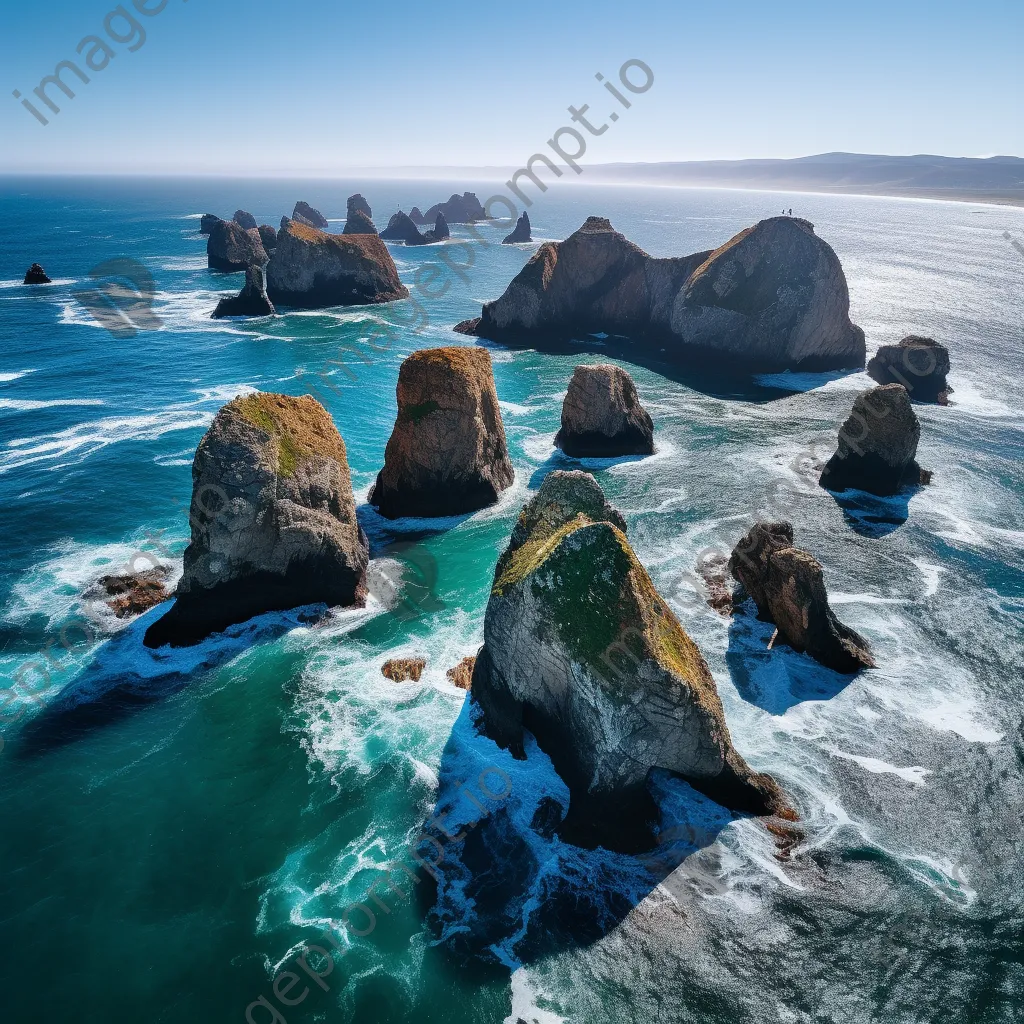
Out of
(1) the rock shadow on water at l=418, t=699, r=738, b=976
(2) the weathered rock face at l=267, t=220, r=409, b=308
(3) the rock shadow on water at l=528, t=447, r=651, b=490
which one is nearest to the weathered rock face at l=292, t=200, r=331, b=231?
(2) the weathered rock face at l=267, t=220, r=409, b=308

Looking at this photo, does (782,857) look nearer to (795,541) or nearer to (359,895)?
(359,895)

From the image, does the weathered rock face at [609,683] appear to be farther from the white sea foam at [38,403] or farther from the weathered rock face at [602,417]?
the white sea foam at [38,403]

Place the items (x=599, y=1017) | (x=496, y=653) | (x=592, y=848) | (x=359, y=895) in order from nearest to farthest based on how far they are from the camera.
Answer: (x=599, y=1017) → (x=359, y=895) → (x=592, y=848) → (x=496, y=653)

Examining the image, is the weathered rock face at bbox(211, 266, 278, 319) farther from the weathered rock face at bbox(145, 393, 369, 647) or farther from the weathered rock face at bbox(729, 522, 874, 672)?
the weathered rock face at bbox(729, 522, 874, 672)

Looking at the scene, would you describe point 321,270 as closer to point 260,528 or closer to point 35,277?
point 35,277

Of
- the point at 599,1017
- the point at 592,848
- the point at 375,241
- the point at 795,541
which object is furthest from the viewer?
the point at 375,241

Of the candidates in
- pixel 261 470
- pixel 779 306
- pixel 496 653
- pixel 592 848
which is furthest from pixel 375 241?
pixel 592 848

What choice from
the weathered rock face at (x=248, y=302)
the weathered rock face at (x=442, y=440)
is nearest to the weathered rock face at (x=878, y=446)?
the weathered rock face at (x=442, y=440)
